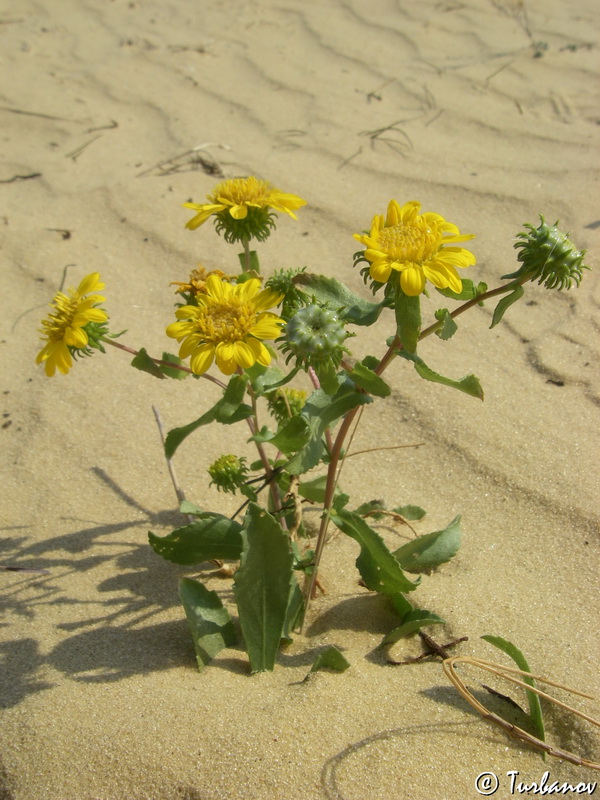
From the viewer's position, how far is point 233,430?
2807 mm

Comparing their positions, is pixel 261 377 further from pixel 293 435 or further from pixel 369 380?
pixel 369 380

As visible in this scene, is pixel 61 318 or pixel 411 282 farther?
pixel 61 318

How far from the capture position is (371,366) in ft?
6.03

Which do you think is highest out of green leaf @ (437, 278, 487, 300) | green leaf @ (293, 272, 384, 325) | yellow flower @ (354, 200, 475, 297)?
yellow flower @ (354, 200, 475, 297)

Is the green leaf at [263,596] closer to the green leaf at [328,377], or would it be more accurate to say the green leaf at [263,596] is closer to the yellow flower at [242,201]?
the green leaf at [328,377]

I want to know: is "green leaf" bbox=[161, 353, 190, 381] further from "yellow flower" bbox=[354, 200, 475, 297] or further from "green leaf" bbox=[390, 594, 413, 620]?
"green leaf" bbox=[390, 594, 413, 620]

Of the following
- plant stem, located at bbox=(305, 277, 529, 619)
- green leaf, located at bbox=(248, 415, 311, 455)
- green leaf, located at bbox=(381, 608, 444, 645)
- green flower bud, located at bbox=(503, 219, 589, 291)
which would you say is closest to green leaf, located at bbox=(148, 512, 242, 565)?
plant stem, located at bbox=(305, 277, 529, 619)

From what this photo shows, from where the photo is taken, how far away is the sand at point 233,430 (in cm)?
164

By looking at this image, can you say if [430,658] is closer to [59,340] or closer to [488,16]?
[59,340]

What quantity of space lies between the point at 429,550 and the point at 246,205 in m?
1.05

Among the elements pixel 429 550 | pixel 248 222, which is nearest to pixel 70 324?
pixel 248 222

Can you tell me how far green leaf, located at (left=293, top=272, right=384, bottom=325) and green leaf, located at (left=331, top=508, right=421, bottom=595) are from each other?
520 millimetres

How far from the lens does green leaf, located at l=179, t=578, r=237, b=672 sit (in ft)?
6.04

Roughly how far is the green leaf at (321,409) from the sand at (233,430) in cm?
51
